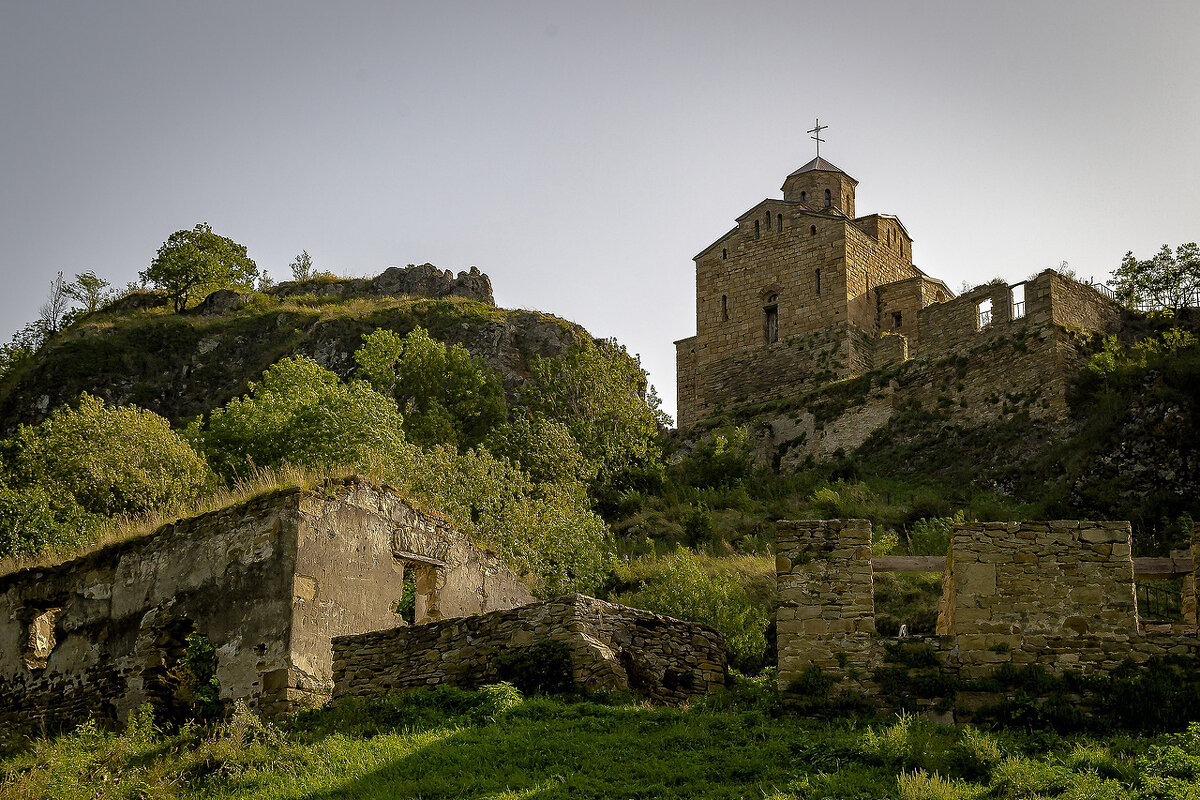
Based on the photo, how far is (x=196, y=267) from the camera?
6412cm

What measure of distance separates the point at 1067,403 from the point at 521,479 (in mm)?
14112

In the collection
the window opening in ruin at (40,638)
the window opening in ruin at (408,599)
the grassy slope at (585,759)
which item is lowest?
the grassy slope at (585,759)

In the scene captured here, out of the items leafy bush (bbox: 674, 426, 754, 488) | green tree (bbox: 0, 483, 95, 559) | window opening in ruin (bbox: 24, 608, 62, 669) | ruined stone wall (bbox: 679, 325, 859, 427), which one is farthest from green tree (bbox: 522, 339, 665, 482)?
window opening in ruin (bbox: 24, 608, 62, 669)

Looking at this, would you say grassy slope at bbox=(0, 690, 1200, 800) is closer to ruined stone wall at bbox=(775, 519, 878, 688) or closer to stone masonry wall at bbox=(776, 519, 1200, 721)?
ruined stone wall at bbox=(775, 519, 878, 688)

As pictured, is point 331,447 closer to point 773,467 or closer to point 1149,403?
point 773,467

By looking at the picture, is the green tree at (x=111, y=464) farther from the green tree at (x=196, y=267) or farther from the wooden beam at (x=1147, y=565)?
the green tree at (x=196, y=267)

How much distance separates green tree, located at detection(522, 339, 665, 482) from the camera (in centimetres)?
3828

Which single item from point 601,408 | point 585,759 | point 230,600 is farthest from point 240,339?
point 585,759

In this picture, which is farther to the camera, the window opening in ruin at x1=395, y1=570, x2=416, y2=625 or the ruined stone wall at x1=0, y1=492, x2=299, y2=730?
the window opening in ruin at x1=395, y1=570, x2=416, y2=625

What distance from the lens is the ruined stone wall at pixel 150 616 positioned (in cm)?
1691

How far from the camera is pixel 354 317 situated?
56.4 m

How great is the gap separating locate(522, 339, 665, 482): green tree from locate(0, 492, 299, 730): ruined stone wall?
19080mm

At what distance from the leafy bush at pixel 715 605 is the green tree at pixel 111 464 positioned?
35.4 feet

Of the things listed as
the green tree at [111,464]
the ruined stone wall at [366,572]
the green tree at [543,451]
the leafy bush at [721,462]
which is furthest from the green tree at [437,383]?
the ruined stone wall at [366,572]
